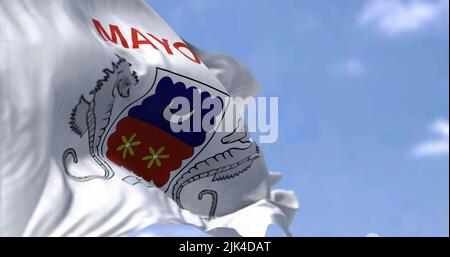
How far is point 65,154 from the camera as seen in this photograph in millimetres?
7883

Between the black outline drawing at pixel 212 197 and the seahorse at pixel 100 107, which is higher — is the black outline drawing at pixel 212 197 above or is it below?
below

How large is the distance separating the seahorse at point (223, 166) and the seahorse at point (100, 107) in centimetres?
146

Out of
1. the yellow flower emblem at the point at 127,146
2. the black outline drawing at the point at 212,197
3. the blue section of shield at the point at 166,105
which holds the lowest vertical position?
the black outline drawing at the point at 212,197

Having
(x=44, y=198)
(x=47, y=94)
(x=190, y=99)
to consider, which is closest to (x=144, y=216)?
(x=44, y=198)

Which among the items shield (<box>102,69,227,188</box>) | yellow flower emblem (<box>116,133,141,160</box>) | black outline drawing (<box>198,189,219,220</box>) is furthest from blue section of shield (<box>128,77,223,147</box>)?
black outline drawing (<box>198,189,219,220</box>)

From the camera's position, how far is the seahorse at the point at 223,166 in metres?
9.46

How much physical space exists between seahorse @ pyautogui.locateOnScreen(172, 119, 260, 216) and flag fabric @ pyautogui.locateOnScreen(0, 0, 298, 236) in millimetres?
15

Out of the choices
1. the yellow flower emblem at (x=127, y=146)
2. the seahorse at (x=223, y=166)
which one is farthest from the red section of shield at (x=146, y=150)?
the seahorse at (x=223, y=166)

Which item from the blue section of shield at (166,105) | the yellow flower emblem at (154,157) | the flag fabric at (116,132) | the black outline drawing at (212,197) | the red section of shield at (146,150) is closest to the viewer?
the flag fabric at (116,132)

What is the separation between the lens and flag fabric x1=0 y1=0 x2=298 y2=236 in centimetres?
735

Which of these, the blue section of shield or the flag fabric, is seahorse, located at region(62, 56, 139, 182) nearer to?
the flag fabric

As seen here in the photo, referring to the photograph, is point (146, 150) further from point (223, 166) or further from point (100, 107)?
point (223, 166)

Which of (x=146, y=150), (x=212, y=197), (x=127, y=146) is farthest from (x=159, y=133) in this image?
(x=212, y=197)

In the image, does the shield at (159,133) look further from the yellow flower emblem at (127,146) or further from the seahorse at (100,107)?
the seahorse at (100,107)
